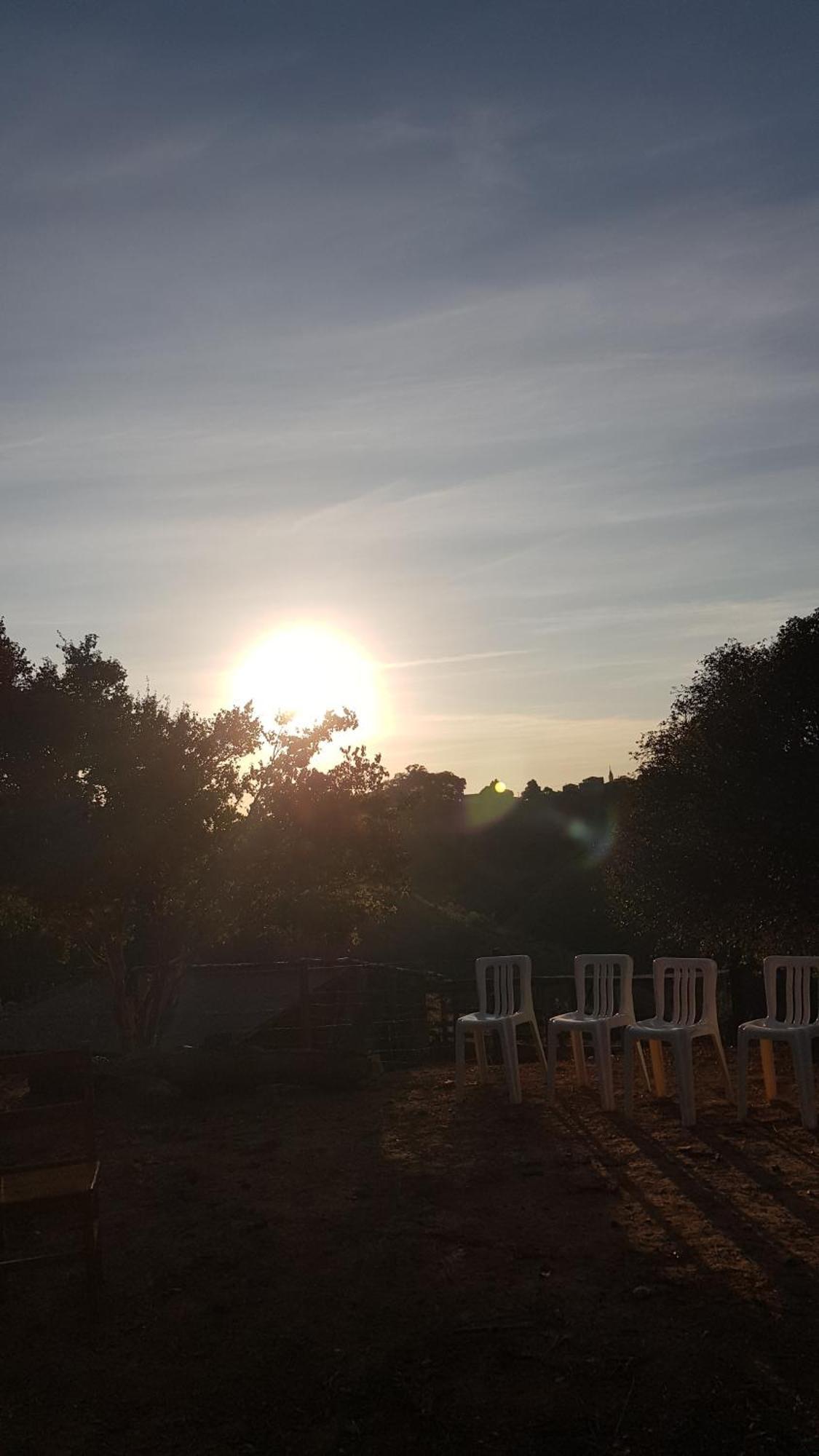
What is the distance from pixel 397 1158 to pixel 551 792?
162 ft

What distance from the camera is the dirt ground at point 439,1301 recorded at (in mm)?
3814

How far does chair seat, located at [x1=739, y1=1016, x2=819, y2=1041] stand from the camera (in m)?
7.58

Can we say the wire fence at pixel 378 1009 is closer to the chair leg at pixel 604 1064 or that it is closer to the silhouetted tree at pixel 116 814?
the silhouetted tree at pixel 116 814

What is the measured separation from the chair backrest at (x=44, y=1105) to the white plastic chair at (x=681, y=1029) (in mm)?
3780

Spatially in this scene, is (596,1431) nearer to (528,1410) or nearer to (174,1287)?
(528,1410)

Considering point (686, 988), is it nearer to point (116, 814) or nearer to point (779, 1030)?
point (779, 1030)

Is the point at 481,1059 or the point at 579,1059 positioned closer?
the point at 579,1059

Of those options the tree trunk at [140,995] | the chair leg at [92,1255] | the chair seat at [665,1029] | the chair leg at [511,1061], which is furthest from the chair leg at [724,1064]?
the tree trunk at [140,995]

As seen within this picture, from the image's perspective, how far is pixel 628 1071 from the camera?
8.34 metres

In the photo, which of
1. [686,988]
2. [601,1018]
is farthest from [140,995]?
[686,988]

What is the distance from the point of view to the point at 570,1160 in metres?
7.18

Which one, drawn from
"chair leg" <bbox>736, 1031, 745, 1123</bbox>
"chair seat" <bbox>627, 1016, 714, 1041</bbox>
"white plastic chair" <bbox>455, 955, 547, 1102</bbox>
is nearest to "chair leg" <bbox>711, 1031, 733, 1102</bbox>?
"chair seat" <bbox>627, 1016, 714, 1041</bbox>

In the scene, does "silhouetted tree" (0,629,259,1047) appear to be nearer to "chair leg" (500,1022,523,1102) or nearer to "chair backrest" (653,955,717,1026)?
"chair leg" (500,1022,523,1102)

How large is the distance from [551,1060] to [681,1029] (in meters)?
1.31
